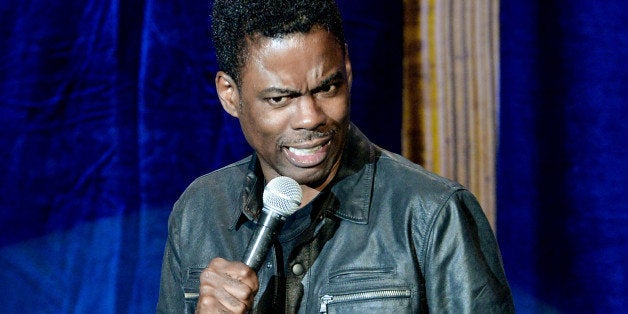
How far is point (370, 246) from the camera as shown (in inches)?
61.9

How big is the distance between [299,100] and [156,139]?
74 centimetres

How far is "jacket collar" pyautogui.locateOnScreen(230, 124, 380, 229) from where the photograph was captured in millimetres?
1616

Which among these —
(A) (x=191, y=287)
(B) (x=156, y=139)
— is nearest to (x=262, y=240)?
(A) (x=191, y=287)

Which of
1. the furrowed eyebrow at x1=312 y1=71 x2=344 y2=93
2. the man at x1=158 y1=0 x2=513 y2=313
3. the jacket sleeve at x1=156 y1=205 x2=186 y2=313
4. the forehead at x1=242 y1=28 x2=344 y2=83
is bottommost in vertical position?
the jacket sleeve at x1=156 y1=205 x2=186 y2=313

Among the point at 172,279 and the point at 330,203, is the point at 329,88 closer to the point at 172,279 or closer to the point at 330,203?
the point at 330,203

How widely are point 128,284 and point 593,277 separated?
3.63 feet

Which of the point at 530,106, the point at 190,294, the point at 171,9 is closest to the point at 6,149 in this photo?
the point at 171,9

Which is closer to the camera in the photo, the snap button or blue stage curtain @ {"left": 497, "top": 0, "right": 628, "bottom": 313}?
the snap button

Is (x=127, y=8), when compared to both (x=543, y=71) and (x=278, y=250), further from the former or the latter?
(x=543, y=71)

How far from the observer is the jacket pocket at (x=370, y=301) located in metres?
1.50

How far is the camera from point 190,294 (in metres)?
1.71

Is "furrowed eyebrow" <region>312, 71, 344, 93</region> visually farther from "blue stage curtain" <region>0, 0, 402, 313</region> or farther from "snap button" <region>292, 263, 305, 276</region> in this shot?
"blue stage curtain" <region>0, 0, 402, 313</region>

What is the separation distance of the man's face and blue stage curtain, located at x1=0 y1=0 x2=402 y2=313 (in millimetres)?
605

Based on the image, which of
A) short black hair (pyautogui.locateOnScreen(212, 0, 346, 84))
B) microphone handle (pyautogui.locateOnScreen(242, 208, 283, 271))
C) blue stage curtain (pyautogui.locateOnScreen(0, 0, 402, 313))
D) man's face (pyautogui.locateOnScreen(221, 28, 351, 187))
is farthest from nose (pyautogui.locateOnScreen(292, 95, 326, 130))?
blue stage curtain (pyautogui.locateOnScreen(0, 0, 402, 313))
